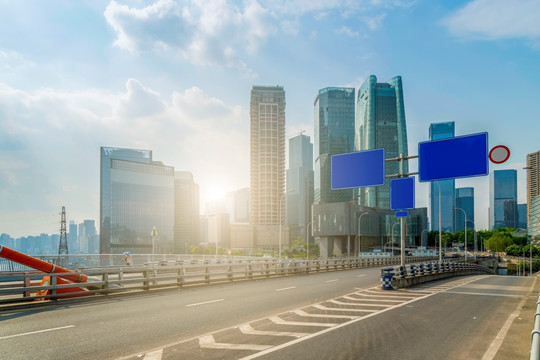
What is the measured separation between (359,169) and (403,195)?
9.71ft

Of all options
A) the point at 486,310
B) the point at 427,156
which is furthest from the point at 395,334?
the point at 427,156

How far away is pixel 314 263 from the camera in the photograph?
3444 cm

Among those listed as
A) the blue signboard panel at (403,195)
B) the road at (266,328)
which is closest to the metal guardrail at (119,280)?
the road at (266,328)

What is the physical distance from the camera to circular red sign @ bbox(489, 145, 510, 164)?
1378 centimetres

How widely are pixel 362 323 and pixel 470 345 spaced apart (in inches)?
112

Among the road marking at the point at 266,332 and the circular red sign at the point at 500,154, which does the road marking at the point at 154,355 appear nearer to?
the road marking at the point at 266,332

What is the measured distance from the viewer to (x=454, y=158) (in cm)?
1872

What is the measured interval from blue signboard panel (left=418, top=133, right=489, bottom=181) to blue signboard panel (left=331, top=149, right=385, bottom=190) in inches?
88.6

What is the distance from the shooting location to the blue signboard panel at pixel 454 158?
17.8 metres

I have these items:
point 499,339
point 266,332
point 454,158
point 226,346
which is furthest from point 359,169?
point 226,346

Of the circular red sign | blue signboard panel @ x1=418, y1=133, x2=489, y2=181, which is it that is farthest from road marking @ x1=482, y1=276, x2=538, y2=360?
blue signboard panel @ x1=418, y1=133, x2=489, y2=181

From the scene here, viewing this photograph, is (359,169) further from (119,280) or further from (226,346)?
(226,346)

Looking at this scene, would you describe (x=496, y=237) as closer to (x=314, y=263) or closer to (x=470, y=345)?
(x=314, y=263)

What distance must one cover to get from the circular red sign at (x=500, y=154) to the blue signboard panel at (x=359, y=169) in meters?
7.28
